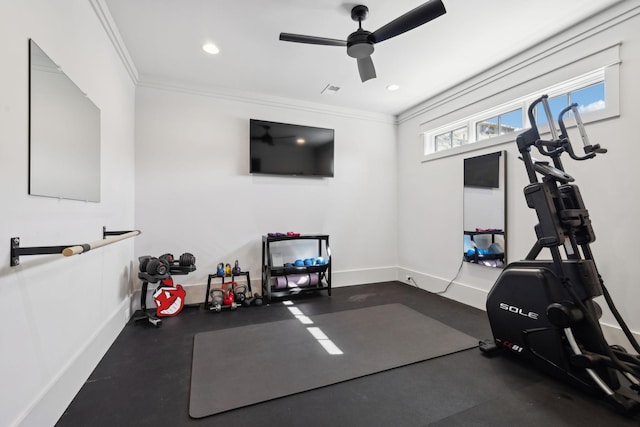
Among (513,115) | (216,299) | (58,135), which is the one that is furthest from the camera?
(216,299)

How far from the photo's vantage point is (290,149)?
420 cm

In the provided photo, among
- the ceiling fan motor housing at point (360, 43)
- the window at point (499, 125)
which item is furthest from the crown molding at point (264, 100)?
the ceiling fan motor housing at point (360, 43)

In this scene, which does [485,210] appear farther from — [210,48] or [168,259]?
[168,259]

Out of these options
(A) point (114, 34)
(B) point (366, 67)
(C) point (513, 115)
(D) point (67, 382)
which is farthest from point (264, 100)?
(D) point (67, 382)

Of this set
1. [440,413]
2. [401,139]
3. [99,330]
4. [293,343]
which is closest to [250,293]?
[293,343]

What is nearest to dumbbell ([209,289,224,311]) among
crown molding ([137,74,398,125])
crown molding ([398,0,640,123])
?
crown molding ([137,74,398,125])

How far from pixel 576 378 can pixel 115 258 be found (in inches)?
153

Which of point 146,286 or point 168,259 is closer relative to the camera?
point 146,286

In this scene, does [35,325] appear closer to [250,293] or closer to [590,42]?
[250,293]

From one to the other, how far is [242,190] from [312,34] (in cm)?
223

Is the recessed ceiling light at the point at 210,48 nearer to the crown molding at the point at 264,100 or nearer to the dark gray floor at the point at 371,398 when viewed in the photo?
the crown molding at the point at 264,100

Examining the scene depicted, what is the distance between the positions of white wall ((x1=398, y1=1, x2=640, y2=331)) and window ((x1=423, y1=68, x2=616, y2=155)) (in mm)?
139

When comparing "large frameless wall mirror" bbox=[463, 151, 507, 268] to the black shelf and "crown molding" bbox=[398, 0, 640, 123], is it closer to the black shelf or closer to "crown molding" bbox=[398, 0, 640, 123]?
"crown molding" bbox=[398, 0, 640, 123]

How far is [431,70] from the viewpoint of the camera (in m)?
3.40
